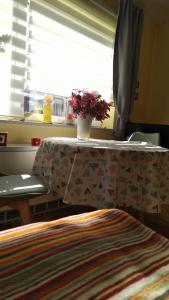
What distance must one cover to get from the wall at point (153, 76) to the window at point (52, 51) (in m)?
0.72

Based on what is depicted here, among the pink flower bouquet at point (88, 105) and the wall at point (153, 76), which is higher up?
the wall at point (153, 76)

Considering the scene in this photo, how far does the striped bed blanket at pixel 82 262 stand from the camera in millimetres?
423

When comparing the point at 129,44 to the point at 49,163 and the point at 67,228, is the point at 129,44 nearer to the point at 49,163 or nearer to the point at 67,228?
the point at 49,163

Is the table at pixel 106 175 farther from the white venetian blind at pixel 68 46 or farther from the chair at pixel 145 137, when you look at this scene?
the white venetian blind at pixel 68 46

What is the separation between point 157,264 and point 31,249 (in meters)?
0.30

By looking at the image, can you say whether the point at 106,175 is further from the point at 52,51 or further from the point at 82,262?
the point at 52,51

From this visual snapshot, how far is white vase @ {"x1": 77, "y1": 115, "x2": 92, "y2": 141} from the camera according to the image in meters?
1.67

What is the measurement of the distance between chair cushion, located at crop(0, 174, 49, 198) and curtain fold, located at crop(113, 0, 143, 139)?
152cm

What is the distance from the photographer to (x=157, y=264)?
1.71ft

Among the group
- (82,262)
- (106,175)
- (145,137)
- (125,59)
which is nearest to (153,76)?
(125,59)

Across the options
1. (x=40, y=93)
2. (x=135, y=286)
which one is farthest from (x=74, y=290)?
(x=40, y=93)

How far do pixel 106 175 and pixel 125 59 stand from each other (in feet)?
5.92

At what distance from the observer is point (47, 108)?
2150mm

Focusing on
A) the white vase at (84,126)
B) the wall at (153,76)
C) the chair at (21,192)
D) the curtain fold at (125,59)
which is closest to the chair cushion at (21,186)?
the chair at (21,192)
